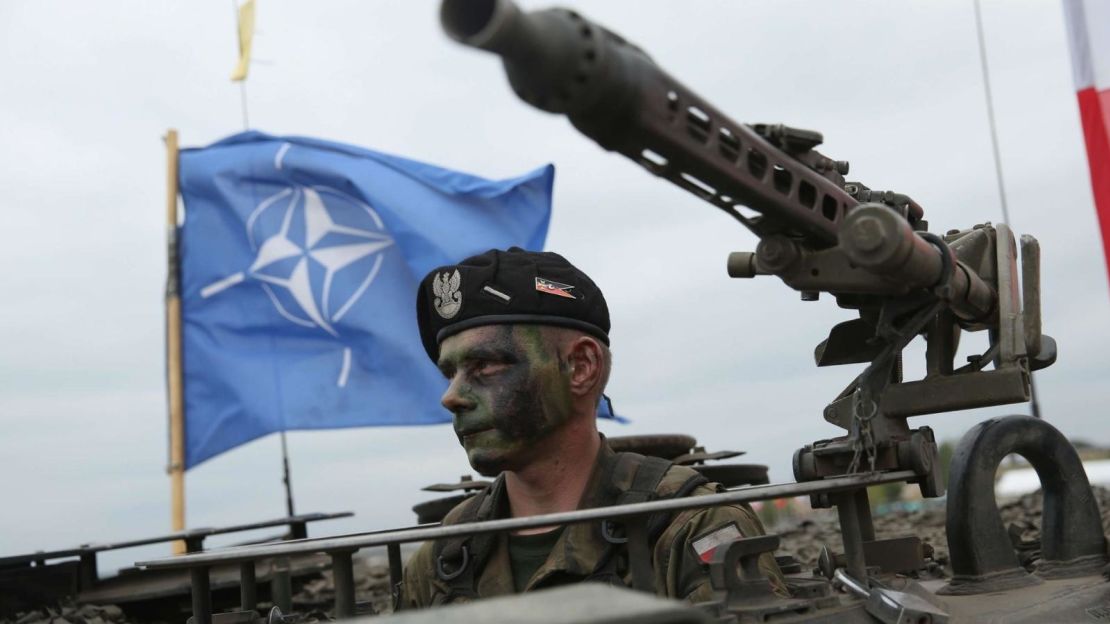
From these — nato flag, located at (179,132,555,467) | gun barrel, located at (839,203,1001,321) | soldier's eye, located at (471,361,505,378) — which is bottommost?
soldier's eye, located at (471,361,505,378)

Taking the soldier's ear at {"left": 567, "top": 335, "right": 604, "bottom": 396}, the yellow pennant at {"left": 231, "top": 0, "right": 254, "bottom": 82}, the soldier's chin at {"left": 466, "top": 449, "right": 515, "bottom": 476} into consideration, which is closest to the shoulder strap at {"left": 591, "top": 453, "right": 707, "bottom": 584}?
the soldier's ear at {"left": 567, "top": 335, "right": 604, "bottom": 396}

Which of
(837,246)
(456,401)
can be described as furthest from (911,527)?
(837,246)

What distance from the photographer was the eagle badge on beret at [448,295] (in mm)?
4590

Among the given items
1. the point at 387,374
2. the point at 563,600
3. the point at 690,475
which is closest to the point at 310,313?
the point at 387,374

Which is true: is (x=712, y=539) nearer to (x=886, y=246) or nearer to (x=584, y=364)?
(x=584, y=364)

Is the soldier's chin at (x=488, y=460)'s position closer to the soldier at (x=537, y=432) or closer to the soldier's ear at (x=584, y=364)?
the soldier at (x=537, y=432)

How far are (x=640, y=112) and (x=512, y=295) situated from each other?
1.65 meters

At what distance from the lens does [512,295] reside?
179 inches

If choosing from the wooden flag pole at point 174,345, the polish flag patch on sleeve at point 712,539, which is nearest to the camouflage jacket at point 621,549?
the polish flag patch on sleeve at point 712,539

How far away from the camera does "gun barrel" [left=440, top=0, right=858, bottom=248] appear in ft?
9.00

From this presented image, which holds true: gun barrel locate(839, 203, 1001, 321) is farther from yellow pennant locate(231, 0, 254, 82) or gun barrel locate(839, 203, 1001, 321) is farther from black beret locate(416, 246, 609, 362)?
yellow pennant locate(231, 0, 254, 82)

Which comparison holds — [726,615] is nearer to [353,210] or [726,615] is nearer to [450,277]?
[450,277]

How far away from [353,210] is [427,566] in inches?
328

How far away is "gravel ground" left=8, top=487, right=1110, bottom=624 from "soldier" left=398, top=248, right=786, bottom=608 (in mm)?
1986
